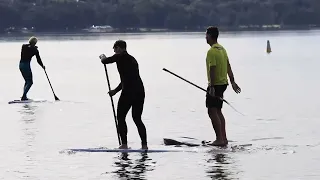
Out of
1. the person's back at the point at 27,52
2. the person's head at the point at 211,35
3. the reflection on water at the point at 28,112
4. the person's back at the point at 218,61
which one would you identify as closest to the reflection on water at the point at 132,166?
the person's back at the point at 218,61

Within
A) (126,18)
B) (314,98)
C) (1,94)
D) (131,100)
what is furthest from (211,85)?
(126,18)

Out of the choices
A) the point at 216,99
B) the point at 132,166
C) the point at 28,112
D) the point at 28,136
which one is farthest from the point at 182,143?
the point at 28,112

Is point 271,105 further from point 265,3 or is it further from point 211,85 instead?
point 265,3

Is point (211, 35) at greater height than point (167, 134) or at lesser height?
greater

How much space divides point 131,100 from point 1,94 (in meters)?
14.4

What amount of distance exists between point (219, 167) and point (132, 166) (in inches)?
43.3

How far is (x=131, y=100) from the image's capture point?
14922mm

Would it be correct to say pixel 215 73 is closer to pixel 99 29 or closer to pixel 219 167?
pixel 219 167

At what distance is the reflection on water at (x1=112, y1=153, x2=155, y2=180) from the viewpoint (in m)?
13.3

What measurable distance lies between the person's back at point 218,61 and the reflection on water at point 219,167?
1.07 meters

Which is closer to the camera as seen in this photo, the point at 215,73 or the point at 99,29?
the point at 215,73

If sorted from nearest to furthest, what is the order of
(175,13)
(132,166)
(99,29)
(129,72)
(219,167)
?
1. (219,167)
2. (132,166)
3. (129,72)
4. (99,29)
5. (175,13)

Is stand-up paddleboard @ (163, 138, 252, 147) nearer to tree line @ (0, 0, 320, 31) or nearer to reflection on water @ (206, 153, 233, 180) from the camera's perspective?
reflection on water @ (206, 153, 233, 180)

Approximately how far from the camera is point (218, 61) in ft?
49.7
